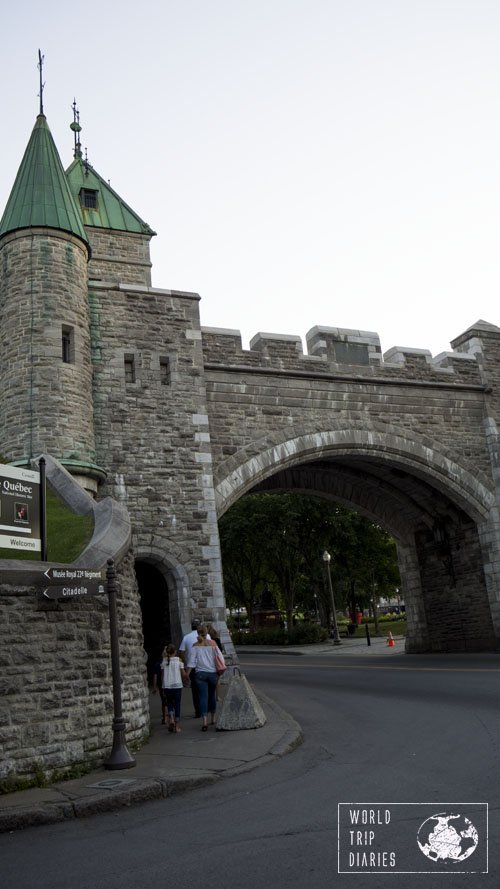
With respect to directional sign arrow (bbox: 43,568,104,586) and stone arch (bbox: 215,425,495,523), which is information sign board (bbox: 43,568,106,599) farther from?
stone arch (bbox: 215,425,495,523)

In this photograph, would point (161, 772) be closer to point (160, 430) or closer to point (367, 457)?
point (160, 430)

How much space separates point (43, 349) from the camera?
16.5m

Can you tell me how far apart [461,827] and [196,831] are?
5.77 feet

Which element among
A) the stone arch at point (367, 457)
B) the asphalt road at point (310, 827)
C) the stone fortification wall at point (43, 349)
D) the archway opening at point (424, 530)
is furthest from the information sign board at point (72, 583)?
the archway opening at point (424, 530)

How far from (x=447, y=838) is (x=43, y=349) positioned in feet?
45.4

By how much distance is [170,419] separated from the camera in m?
18.0

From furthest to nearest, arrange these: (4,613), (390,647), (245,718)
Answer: (390,647), (245,718), (4,613)

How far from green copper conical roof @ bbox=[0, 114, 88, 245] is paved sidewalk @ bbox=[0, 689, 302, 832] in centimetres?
1187

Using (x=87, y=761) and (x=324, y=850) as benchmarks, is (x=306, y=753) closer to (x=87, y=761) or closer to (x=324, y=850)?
(x=87, y=761)

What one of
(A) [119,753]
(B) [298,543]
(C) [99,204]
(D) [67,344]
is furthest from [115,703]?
(B) [298,543]

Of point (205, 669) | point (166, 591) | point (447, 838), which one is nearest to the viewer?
point (447, 838)

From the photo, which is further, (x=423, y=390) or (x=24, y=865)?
(x=423, y=390)

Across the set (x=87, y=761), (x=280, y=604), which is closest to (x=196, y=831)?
(x=87, y=761)

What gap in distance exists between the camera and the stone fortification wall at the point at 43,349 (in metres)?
16.0
